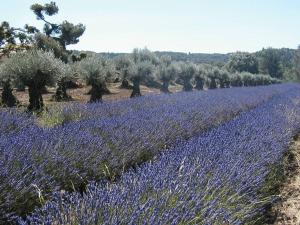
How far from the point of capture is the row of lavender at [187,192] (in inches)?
83.8

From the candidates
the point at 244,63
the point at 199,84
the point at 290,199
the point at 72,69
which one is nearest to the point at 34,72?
the point at 72,69

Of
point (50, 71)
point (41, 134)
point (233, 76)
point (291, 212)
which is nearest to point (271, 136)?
point (291, 212)

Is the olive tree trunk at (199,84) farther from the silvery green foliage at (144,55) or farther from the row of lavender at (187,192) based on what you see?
the row of lavender at (187,192)

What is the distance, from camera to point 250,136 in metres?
4.99

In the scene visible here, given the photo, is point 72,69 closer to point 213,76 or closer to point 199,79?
point 199,79

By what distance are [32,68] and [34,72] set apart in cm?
13

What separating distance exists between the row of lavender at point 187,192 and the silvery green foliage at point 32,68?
638cm

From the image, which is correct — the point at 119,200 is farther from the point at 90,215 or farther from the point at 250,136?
the point at 250,136

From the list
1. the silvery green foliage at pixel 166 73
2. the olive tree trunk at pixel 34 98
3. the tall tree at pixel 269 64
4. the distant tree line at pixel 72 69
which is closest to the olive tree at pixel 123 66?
the distant tree line at pixel 72 69

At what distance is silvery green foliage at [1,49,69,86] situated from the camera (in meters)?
9.86

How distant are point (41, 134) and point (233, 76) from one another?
36.1 meters

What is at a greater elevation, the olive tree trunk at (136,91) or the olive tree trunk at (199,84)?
the olive tree trunk at (136,91)

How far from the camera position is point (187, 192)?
8.80 feet

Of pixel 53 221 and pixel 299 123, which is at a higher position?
pixel 53 221
